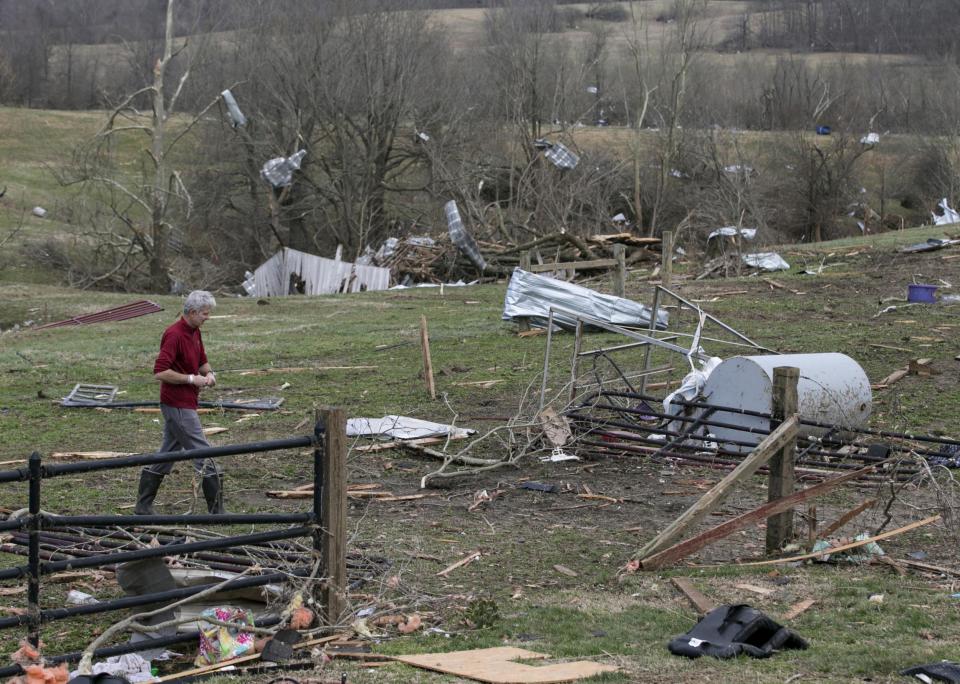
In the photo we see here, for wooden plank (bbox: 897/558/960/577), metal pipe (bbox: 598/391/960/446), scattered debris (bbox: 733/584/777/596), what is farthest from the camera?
metal pipe (bbox: 598/391/960/446)

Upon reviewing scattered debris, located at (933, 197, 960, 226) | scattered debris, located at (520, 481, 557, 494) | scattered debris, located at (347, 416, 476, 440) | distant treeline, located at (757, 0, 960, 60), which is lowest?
scattered debris, located at (520, 481, 557, 494)

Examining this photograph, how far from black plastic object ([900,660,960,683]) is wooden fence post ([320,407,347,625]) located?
107 inches

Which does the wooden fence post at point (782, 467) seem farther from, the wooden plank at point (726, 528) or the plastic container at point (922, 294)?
the plastic container at point (922, 294)

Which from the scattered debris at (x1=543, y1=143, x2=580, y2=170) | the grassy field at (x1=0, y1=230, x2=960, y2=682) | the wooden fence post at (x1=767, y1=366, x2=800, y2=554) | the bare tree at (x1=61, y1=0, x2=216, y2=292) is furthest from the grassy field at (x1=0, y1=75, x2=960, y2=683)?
the scattered debris at (x1=543, y1=143, x2=580, y2=170)

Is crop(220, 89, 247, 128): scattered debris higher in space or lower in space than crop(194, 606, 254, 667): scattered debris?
higher

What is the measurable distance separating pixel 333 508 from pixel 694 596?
2.12 meters

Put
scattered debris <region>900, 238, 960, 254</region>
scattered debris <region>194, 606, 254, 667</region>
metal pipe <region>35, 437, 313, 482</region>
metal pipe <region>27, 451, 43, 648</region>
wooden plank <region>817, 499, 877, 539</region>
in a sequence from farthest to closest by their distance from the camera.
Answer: scattered debris <region>900, 238, 960, 254</region>, wooden plank <region>817, 499, 877, 539</region>, scattered debris <region>194, 606, 254, 667</region>, metal pipe <region>35, 437, 313, 482</region>, metal pipe <region>27, 451, 43, 648</region>

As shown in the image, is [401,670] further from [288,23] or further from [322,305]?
[288,23]

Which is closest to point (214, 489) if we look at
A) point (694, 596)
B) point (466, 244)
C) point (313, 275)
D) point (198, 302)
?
point (198, 302)

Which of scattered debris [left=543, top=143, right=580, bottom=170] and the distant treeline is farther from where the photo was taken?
the distant treeline

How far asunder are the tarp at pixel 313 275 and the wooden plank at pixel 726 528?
24454mm

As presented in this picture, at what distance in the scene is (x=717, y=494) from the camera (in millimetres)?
6918

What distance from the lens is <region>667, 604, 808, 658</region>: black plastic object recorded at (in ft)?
16.5

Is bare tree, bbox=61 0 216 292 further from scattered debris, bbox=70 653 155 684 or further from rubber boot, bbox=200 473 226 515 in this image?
scattered debris, bbox=70 653 155 684
